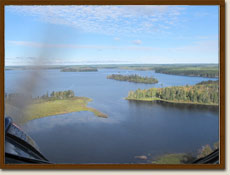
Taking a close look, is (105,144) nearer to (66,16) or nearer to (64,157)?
(64,157)

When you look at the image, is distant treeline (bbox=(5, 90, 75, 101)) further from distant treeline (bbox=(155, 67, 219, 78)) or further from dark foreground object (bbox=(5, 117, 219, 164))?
distant treeline (bbox=(155, 67, 219, 78))

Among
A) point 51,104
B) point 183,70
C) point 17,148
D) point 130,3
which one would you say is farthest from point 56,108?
point 183,70

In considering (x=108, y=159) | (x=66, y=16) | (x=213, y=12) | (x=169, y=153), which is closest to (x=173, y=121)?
(x=169, y=153)

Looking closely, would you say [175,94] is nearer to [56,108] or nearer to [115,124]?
[115,124]

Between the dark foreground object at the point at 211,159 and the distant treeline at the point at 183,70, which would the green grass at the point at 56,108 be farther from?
the dark foreground object at the point at 211,159

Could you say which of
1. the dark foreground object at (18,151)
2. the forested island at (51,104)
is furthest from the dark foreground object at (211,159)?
the forested island at (51,104)

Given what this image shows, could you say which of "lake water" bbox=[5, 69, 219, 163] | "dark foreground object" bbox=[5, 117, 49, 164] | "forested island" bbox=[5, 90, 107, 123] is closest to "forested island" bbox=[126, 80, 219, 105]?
"lake water" bbox=[5, 69, 219, 163]
